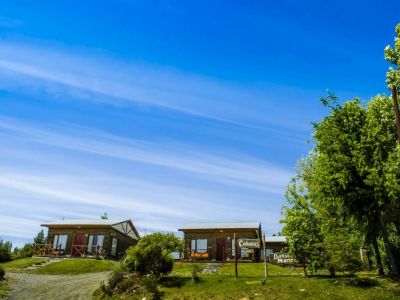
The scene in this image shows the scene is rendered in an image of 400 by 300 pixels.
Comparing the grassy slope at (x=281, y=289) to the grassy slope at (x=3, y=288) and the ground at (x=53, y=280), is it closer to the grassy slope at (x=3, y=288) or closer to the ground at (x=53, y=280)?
the ground at (x=53, y=280)

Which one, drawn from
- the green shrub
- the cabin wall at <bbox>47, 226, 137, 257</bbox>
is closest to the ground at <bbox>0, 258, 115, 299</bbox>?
the green shrub

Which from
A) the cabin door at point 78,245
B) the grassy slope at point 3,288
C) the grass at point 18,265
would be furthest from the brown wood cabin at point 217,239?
the grassy slope at point 3,288

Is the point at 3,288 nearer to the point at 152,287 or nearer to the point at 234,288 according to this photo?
the point at 152,287

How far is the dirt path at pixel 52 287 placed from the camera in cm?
2267

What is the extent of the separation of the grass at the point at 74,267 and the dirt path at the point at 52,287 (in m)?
4.57

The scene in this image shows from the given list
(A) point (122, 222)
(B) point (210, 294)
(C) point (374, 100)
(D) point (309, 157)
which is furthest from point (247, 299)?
(A) point (122, 222)

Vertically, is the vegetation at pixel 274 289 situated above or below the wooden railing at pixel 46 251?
below

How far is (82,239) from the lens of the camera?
155ft

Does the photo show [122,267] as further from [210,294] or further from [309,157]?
[309,157]

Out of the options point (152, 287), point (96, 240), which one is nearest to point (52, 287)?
point (152, 287)

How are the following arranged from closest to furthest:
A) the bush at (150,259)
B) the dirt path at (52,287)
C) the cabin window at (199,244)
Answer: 1. the dirt path at (52,287)
2. the bush at (150,259)
3. the cabin window at (199,244)

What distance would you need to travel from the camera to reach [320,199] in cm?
2684

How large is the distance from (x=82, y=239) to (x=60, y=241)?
3207 mm

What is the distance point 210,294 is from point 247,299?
2.31 m
